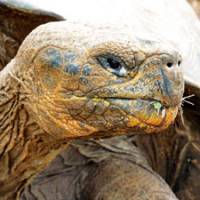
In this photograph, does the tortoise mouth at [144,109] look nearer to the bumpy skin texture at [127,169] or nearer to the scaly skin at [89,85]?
the scaly skin at [89,85]

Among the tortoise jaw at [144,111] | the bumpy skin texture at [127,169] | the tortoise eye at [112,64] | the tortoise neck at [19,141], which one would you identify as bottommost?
the bumpy skin texture at [127,169]

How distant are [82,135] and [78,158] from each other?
0.76 metres

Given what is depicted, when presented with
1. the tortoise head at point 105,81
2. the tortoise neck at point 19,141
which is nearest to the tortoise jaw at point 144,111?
the tortoise head at point 105,81

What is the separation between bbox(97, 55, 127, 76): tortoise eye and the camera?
170 cm

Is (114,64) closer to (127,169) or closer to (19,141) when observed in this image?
(19,141)

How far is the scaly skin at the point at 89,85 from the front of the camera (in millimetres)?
1692

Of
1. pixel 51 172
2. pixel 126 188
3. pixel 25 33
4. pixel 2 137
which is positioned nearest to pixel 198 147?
pixel 126 188

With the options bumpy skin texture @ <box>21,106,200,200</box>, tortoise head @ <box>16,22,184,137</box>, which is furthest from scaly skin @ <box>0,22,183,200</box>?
bumpy skin texture @ <box>21,106,200,200</box>

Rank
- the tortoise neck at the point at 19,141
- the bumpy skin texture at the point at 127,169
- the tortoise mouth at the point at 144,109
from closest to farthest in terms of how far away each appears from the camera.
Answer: the tortoise mouth at the point at 144,109, the tortoise neck at the point at 19,141, the bumpy skin texture at the point at 127,169

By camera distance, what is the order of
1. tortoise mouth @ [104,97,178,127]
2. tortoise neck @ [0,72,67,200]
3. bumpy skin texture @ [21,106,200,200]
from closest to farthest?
tortoise mouth @ [104,97,178,127], tortoise neck @ [0,72,67,200], bumpy skin texture @ [21,106,200,200]

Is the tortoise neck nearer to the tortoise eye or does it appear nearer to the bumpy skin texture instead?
the tortoise eye

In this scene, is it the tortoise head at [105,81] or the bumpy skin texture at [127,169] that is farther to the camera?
the bumpy skin texture at [127,169]

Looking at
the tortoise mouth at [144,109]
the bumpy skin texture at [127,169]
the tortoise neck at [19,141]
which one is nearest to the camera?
the tortoise mouth at [144,109]

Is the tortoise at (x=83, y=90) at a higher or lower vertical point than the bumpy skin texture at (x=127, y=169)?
higher
